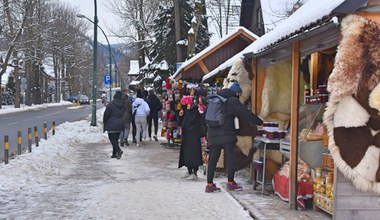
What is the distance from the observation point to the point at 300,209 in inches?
263

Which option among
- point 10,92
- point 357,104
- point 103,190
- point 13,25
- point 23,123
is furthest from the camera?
point 10,92

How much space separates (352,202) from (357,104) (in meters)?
1.14

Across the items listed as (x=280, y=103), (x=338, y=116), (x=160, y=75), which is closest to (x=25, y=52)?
(x=160, y=75)

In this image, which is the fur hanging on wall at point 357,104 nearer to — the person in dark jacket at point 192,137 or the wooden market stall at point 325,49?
the wooden market stall at point 325,49

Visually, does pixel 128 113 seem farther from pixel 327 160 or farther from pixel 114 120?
pixel 327 160

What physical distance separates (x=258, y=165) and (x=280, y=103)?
1.26 meters

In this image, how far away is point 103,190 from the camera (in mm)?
8305

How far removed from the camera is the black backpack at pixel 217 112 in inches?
312

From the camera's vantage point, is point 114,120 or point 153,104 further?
point 153,104

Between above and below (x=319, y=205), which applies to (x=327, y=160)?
Result: above

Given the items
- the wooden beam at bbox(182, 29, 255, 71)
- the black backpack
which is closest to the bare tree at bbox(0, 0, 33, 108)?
the wooden beam at bbox(182, 29, 255, 71)

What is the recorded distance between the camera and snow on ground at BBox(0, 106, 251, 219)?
6668 mm

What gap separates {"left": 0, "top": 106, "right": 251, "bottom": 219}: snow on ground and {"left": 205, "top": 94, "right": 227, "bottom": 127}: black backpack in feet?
3.83

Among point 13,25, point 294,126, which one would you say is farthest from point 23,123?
point 294,126
